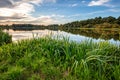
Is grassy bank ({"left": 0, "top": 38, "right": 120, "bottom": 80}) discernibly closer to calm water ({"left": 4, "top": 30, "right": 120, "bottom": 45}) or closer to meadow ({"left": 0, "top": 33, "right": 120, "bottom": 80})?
meadow ({"left": 0, "top": 33, "right": 120, "bottom": 80})

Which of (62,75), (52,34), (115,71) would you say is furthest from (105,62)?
(52,34)

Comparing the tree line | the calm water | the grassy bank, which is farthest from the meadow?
the tree line

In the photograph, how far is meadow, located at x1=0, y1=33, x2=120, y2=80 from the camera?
500 cm

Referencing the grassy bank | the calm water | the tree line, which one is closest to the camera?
the grassy bank

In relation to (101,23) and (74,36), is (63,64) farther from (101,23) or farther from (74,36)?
(101,23)

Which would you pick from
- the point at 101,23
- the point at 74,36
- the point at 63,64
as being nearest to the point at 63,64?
the point at 63,64

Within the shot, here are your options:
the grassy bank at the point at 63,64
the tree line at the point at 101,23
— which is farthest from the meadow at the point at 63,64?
the tree line at the point at 101,23

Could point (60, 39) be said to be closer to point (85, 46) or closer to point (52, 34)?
point (52, 34)

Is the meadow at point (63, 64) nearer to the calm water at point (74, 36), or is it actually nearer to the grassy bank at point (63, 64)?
the grassy bank at point (63, 64)

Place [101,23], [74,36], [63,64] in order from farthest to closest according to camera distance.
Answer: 1. [101,23]
2. [74,36]
3. [63,64]

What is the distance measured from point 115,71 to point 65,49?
6.20 feet

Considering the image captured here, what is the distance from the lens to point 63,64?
18.4ft

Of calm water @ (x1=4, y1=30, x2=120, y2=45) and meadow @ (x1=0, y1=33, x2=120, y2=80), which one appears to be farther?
calm water @ (x1=4, y1=30, x2=120, y2=45)

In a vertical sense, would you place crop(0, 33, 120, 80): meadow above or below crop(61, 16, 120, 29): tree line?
above
